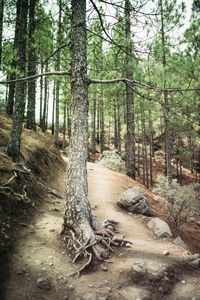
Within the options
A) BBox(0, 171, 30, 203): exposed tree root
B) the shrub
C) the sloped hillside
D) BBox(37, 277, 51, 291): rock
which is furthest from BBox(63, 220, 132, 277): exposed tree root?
the shrub

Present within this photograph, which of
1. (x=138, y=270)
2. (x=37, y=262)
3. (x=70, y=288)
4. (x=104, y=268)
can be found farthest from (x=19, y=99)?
(x=138, y=270)

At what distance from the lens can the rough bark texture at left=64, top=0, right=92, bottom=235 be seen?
7043 mm

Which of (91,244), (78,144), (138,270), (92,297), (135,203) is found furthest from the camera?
(135,203)

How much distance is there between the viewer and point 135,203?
34.5ft

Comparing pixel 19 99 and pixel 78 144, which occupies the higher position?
pixel 19 99

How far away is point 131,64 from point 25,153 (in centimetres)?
492

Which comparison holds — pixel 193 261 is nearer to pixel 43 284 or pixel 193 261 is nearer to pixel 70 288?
pixel 70 288

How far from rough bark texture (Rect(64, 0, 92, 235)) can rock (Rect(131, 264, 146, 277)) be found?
1296 mm

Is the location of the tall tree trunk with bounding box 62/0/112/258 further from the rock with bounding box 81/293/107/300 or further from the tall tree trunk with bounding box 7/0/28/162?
the tall tree trunk with bounding box 7/0/28/162

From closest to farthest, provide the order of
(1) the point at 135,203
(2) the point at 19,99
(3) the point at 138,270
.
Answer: (3) the point at 138,270 → (2) the point at 19,99 → (1) the point at 135,203

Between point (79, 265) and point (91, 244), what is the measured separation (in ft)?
1.59

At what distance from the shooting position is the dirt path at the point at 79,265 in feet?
18.0

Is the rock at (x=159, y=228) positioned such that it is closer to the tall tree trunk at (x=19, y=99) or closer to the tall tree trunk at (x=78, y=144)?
the tall tree trunk at (x=78, y=144)

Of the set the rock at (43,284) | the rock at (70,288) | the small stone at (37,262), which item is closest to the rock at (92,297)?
the rock at (70,288)
